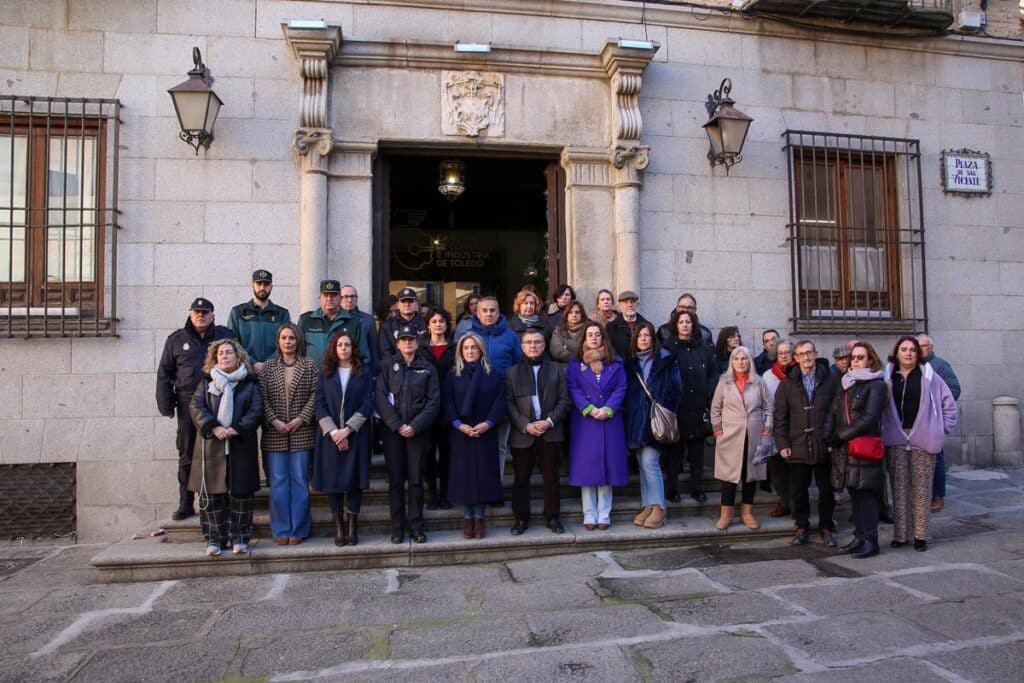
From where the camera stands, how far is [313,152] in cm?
719

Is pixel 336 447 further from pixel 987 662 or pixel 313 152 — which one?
pixel 987 662

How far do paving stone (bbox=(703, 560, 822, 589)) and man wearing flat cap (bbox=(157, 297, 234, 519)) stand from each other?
4175 mm

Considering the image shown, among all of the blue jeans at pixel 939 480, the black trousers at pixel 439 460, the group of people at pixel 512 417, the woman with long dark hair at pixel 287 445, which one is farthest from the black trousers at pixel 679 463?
the woman with long dark hair at pixel 287 445

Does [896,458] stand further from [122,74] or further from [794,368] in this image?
[122,74]

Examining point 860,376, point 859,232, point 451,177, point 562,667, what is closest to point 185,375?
point 562,667

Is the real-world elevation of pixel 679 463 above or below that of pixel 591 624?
above

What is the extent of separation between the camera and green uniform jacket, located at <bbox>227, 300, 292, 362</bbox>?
6.30m

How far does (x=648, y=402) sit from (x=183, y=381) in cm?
385

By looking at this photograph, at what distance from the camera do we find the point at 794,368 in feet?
19.6

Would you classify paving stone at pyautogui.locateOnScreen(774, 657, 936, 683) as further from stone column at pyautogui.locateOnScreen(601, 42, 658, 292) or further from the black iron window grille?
the black iron window grille

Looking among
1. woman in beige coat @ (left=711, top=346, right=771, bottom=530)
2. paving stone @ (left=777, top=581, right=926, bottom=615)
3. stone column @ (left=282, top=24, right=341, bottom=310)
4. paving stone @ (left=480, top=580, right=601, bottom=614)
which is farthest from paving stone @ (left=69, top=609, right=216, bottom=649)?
woman in beige coat @ (left=711, top=346, right=771, bottom=530)

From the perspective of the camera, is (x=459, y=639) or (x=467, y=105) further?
(x=467, y=105)

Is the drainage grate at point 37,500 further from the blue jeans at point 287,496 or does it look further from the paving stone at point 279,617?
the paving stone at point 279,617

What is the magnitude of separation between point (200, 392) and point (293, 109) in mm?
3286
